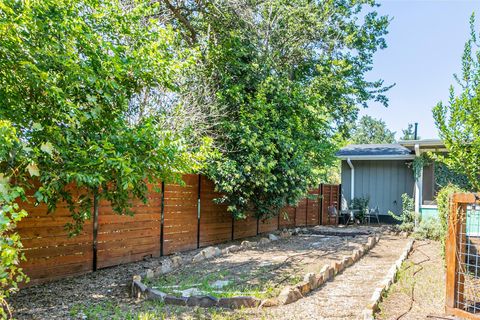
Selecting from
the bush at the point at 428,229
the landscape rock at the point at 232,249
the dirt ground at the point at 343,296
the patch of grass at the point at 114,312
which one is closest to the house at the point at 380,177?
the bush at the point at 428,229

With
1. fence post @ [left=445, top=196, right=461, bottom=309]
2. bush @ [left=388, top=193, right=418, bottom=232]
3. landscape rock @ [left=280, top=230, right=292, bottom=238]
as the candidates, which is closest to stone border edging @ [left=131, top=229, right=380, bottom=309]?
fence post @ [left=445, top=196, right=461, bottom=309]

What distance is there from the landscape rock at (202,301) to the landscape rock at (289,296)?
74 cm

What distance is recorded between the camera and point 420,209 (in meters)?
11.3

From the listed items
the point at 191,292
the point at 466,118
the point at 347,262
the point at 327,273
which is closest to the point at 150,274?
the point at 191,292

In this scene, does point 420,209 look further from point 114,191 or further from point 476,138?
point 114,191

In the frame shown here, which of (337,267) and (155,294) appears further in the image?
(337,267)

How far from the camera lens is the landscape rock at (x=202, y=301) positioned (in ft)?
13.7

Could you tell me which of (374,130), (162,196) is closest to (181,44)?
(162,196)

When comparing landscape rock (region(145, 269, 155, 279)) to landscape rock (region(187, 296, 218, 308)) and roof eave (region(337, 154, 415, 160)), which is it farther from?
roof eave (region(337, 154, 415, 160))

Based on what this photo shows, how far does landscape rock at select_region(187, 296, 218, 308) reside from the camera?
4188 millimetres

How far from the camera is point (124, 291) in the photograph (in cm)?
484

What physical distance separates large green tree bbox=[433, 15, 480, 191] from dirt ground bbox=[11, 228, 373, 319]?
282cm

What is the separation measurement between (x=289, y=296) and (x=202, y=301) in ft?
3.25

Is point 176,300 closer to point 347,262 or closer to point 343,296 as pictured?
point 343,296
